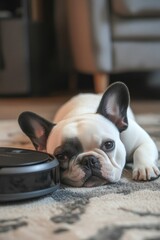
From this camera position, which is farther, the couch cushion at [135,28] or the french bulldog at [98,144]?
the couch cushion at [135,28]

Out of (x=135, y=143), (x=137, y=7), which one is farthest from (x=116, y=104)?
(x=137, y=7)

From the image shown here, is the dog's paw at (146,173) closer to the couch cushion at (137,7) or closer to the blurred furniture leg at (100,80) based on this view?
the couch cushion at (137,7)

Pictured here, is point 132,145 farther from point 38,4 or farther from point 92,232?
point 38,4

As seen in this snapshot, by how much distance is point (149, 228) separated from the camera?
0.64 m

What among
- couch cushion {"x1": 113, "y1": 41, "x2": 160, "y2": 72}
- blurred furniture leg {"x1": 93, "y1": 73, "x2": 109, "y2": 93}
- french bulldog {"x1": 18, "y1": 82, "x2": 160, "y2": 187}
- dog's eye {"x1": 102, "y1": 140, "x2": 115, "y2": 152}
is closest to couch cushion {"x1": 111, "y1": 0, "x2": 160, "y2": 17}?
couch cushion {"x1": 113, "y1": 41, "x2": 160, "y2": 72}

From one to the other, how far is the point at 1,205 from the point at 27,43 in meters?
1.95

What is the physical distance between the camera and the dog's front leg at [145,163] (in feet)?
3.07

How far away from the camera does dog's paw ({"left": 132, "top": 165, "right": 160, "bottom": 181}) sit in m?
0.93

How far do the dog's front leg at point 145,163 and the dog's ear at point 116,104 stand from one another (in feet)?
0.21

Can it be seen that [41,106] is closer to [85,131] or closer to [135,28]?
[135,28]

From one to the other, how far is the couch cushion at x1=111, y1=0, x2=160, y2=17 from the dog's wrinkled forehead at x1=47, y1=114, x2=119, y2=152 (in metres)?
1.18

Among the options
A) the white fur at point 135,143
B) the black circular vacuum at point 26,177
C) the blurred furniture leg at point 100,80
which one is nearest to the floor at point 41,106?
the blurred furniture leg at point 100,80

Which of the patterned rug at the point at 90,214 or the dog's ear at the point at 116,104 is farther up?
the dog's ear at the point at 116,104

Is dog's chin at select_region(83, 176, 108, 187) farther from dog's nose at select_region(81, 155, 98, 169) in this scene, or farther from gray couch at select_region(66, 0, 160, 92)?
gray couch at select_region(66, 0, 160, 92)
